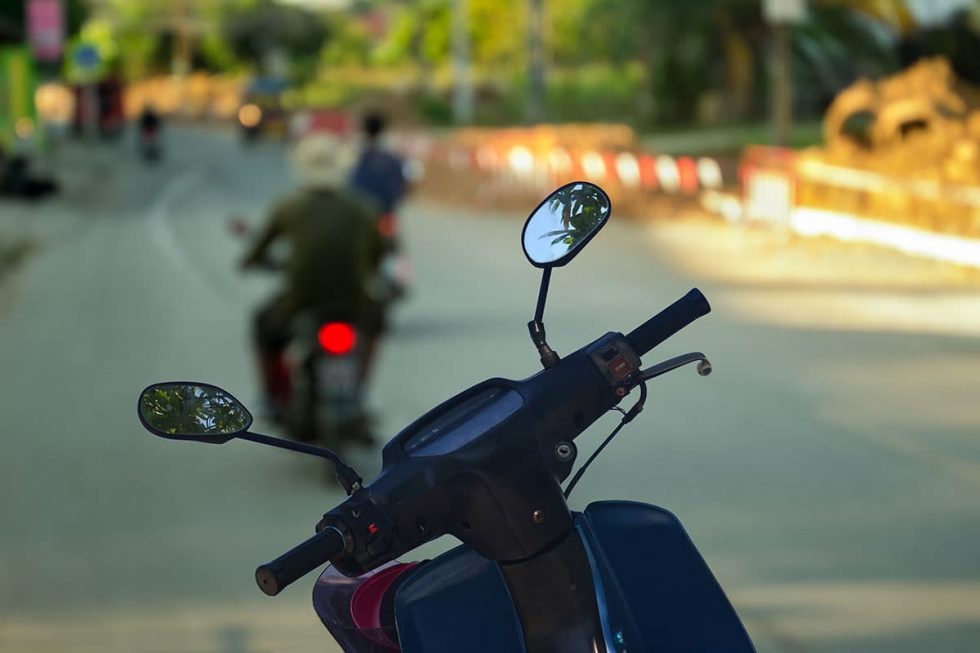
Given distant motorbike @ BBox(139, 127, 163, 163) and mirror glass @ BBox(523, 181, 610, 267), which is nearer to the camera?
mirror glass @ BBox(523, 181, 610, 267)

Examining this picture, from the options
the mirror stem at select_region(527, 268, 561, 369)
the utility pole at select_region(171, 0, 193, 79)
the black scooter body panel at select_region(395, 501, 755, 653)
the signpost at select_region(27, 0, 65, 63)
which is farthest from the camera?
the utility pole at select_region(171, 0, 193, 79)

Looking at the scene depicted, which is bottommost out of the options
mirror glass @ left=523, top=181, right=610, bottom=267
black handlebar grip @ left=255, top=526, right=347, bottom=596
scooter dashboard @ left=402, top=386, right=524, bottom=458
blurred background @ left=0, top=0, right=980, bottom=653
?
blurred background @ left=0, top=0, right=980, bottom=653

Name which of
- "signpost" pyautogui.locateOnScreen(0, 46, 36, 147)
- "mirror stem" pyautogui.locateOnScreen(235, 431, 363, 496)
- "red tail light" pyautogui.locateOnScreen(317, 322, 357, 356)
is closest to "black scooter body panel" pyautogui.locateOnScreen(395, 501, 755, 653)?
"mirror stem" pyautogui.locateOnScreen(235, 431, 363, 496)

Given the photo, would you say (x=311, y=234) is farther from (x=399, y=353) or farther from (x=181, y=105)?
(x=181, y=105)

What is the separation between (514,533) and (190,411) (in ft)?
1.81

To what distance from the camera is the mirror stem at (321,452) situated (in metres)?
2.99

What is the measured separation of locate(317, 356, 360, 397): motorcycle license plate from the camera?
9031mm

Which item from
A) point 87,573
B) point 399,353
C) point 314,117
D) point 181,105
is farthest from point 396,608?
point 181,105

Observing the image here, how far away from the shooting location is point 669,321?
329cm

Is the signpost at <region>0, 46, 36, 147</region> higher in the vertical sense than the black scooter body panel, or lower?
higher

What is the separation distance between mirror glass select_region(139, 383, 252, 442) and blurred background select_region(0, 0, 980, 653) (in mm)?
3274

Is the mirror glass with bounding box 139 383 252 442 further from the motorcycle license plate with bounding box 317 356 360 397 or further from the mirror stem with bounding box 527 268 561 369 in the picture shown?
the motorcycle license plate with bounding box 317 356 360 397

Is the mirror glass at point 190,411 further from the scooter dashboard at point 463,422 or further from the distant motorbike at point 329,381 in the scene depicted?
the distant motorbike at point 329,381

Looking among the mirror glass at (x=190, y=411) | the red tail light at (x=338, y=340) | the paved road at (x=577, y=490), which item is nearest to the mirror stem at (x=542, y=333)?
the mirror glass at (x=190, y=411)
